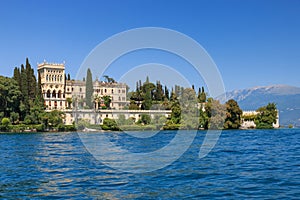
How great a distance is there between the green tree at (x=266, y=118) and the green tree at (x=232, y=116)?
23.7ft

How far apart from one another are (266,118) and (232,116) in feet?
33.2

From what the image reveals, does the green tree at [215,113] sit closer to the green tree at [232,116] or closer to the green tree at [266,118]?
the green tree at [232,116]

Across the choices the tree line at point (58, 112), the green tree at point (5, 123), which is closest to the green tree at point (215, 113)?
the tree line at point (58, 112)

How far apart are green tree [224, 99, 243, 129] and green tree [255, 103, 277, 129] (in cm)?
722

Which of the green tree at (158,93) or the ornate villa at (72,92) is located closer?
the ornate villa at (72,92)

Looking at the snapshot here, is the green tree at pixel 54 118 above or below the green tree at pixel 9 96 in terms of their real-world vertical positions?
below

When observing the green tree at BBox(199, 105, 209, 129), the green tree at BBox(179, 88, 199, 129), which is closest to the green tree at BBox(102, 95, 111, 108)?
the green tree at BBox(179, 88, 199, 129)

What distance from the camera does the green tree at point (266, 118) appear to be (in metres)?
77.8

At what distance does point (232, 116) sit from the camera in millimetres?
71438

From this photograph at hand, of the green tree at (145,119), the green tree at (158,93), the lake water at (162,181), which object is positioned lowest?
the lake water at (162,181)

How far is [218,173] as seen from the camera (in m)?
13.5

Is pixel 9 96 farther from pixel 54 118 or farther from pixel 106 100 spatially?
pixel 106 100

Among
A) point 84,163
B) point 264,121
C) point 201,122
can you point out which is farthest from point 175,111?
point 84,163

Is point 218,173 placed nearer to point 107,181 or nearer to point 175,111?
point 107,181
